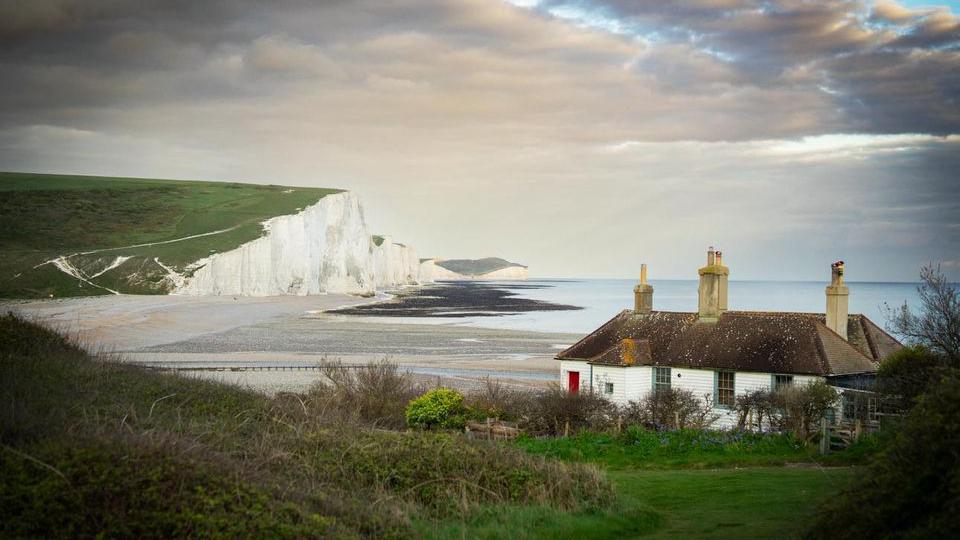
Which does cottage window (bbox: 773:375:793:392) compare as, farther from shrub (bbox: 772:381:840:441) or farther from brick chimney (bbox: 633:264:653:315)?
brick chimney (bbox: 633:264:653:315)

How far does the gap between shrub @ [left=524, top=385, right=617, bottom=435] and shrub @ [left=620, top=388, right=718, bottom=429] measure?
24.4 inches

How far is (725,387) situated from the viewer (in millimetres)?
27000

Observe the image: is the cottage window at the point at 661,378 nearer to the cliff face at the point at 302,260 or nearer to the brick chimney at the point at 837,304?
the brick chimney at the point at 837,304

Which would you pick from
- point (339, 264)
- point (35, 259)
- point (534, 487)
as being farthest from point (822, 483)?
point (339, 264)

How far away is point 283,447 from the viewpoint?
13.0 metres

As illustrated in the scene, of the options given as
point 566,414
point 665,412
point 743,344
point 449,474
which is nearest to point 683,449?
point 665,412

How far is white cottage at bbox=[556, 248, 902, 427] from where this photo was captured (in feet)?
85.7

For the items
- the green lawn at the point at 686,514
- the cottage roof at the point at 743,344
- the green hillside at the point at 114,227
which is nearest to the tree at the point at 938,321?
the cottage roof at the point at 743,344

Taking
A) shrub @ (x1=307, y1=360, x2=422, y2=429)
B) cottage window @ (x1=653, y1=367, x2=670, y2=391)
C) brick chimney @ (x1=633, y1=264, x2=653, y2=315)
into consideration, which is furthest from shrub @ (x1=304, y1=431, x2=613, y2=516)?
brick chimney @ (x1=633, y1=264, x2=653, y2=315)

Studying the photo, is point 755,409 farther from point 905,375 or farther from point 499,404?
point 499,404

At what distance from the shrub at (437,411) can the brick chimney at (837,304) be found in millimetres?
Answer: 13591

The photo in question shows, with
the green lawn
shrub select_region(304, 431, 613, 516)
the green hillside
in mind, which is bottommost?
the green lawn

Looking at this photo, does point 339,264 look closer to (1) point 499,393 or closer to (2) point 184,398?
(1) point 499,393

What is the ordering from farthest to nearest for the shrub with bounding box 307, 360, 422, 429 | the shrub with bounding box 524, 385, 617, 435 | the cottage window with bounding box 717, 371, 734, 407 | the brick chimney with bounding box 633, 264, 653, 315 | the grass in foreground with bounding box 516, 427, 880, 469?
the brick chimney with bounding box 633, 264, 653, 315 < the cottage window with bounding box 717, 371, 734, 407 < the shrub with bounding box 307, 360, 422, 429 < the shrub with bounding box 524, 385, 617, 435 < the grass in foreground with bounding box 516, 427, 880, 469
